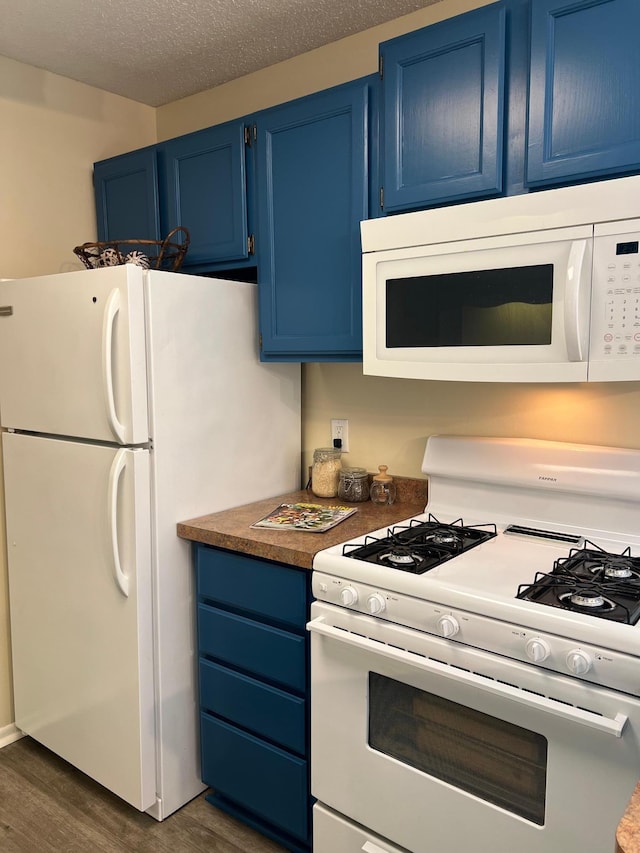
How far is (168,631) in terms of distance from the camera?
6.93 ft

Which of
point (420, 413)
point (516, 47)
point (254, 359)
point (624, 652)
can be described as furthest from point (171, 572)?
point (516, 47)

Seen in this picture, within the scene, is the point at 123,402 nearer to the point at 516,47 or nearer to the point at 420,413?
the point at 420,413

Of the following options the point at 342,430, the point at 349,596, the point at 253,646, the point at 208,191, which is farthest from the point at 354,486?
the point at 208,191

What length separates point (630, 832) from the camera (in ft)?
2.32

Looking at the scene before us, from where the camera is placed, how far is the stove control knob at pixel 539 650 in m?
1.32

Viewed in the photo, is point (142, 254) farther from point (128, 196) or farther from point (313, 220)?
point (313, 220)

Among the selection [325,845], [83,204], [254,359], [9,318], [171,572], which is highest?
[83,204]

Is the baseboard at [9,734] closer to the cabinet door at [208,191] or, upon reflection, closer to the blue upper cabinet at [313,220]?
the blue upper cabinet at [313,220]

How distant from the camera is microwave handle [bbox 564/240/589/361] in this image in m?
1.52

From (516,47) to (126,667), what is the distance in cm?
207

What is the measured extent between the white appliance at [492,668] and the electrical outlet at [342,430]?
2.02ft

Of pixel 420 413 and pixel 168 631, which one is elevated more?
pixel 420 413

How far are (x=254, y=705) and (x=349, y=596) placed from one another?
0.64 m

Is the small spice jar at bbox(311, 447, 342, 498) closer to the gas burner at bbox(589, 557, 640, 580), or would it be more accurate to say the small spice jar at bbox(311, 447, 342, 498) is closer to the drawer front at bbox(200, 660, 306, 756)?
the drawer front at bbox(200, 660, 306, 756)
